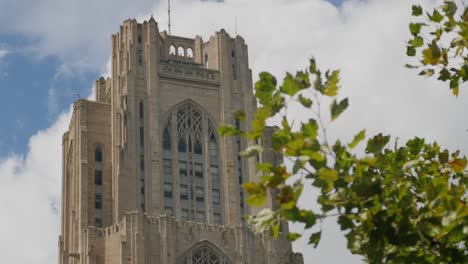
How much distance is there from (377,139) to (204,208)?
5809 cm

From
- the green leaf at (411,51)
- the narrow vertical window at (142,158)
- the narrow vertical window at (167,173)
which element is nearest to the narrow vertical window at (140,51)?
the narrow vertical window at (142,158)

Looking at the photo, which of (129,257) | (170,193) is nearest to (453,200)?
(129,257)

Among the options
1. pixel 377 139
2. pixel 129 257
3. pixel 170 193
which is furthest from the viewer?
pixel 170 193

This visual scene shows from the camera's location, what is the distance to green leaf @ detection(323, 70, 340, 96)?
32.4ft

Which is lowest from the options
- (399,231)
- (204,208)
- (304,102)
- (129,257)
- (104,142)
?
(399,231)

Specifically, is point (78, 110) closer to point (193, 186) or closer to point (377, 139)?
point (193, 186)

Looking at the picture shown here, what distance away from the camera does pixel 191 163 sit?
70.1 metres

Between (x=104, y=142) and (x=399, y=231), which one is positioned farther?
(x=104, y=142)

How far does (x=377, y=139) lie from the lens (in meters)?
10.9

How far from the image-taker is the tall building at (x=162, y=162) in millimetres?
64688

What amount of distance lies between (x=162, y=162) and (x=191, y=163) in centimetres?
222

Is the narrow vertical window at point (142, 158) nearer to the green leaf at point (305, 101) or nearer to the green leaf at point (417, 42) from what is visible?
the green leaf at point (417, 42)

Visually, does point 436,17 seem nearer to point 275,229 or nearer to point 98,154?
point 275,229

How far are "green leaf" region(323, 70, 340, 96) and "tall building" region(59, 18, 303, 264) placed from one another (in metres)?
52.8
